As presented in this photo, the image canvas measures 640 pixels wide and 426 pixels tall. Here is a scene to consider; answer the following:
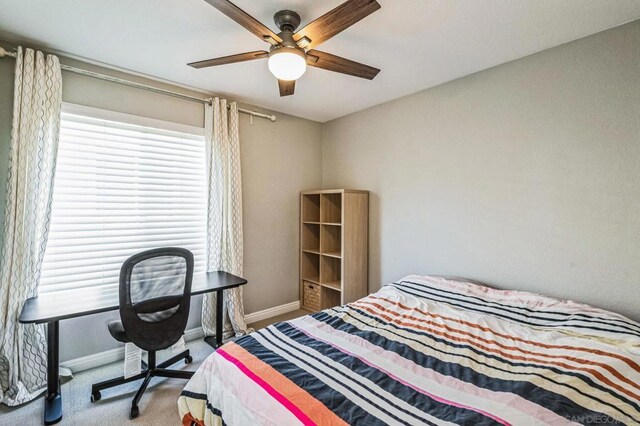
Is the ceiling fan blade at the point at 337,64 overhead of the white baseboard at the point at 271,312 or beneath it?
overhead

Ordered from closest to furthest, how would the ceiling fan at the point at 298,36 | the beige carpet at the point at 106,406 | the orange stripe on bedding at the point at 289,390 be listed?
the orange stripe on bedding at the point at 289,390 → the ceiling fan at the point at 298,36 → the beige carpet at the point at 106,406

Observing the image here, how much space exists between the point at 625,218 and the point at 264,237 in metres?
3.10

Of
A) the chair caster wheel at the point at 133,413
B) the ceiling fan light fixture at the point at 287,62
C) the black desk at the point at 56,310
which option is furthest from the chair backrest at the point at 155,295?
the ceiling fan light fixture at the point at 287,62

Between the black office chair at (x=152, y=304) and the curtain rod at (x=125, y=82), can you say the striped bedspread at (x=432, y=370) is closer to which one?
the black office chair at (x=152, y=304)

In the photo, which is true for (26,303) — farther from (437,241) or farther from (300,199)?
(437,241)

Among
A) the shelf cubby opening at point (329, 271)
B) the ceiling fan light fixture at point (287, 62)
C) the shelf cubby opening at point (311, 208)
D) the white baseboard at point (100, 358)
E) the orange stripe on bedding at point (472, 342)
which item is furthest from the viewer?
the shelf cubby opening at point (311, 208)

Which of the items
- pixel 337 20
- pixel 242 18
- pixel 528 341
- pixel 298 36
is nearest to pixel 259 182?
pixel 298 36

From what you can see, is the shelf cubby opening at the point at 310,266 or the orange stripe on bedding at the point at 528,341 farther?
the shelf cubby opening at the point at 310,266

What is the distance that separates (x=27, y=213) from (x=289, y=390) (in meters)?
2.26

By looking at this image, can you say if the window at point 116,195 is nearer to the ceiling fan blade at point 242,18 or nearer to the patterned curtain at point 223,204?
the patterned curtain at point 223,204

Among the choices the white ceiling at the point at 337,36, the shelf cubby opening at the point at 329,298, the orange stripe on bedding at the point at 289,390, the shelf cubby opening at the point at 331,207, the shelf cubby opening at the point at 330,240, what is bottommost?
the shelf cubby opening at the point at 329,298

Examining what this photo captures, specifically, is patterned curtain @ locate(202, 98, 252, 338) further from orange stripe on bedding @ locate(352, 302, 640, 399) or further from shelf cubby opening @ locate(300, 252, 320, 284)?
orange stripe on bedding @ locate(352, 302, 640, 399)

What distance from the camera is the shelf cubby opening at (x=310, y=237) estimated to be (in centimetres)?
391

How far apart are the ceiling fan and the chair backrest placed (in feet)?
4.41
